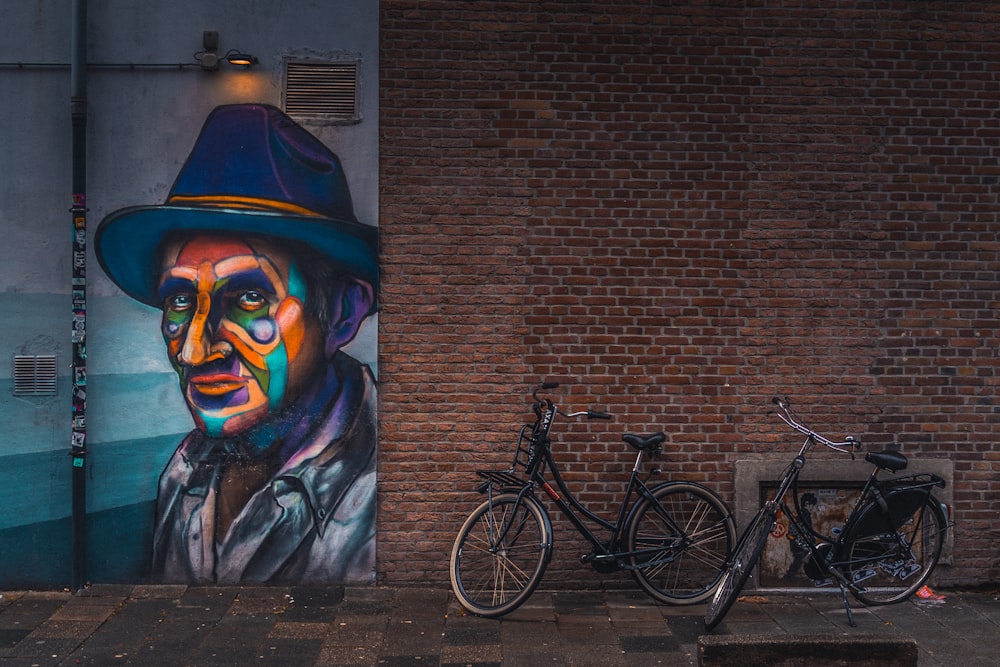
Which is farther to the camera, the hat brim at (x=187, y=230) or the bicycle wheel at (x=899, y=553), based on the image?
the hat brim at (x=187, y=230)

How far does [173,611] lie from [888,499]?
16.2 ft

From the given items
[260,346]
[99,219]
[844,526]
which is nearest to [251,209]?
[260,346]

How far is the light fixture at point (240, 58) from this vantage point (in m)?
7.13

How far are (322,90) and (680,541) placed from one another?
4.15m

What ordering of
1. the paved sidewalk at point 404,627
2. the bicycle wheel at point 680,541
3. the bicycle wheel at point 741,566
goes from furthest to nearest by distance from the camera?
the bicycle wheel at point 680,541, the bicycle wheel at point 741,566, the paved sidewalk at point 404,627

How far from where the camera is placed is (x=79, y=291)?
279 inches

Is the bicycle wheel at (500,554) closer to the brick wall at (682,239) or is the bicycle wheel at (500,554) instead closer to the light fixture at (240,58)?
the brick wall at (682,239)

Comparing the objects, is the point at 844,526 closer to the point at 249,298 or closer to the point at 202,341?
the point at 249,298

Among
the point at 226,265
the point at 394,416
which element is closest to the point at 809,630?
the point at 394,416

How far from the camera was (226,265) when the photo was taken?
724cm

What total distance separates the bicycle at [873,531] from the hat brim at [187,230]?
10.5ft

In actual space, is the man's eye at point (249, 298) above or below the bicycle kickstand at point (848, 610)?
above

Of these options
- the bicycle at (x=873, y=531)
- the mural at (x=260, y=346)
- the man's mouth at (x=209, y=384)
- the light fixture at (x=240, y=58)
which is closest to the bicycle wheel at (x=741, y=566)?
the bicycle at (x=873, y=531)

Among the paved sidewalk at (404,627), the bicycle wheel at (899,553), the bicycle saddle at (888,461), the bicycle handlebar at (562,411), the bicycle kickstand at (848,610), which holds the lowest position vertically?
the paved sidewalk at (404,627)
